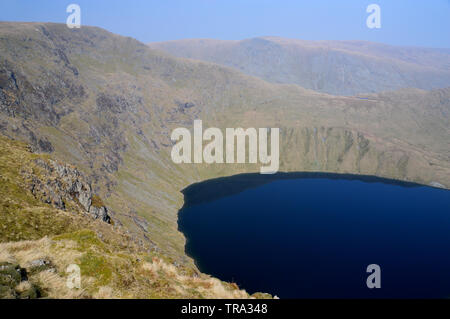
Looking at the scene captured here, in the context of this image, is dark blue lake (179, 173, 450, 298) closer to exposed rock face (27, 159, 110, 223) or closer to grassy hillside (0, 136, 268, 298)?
exposed rock face (27, 159, 110, 223)

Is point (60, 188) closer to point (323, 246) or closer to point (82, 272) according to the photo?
point (82, 272)

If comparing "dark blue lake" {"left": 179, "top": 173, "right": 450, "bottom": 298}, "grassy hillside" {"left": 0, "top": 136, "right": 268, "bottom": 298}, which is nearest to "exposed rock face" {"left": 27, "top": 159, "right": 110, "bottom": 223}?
"grassy hillside" {"left": 0, "top": 136, "right": 268, "bottom": 298}

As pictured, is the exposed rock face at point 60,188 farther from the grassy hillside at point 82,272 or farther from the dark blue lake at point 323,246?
the dark blue lake at point 323,246

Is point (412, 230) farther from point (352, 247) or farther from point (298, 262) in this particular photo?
point (298, 262)

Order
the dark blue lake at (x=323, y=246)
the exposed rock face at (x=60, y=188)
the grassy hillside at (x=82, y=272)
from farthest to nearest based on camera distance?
the dark blue lake at (x=323, y=246)
the exposed rock face at (x=60, y=188)
the grassy hillside at (x=82, y=272)

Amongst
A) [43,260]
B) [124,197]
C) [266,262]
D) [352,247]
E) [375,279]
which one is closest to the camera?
[43,260]

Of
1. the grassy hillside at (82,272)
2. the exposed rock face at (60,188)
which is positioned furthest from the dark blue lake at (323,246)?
the grassy hillside at (82,272)

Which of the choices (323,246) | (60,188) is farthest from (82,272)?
(323,246)
